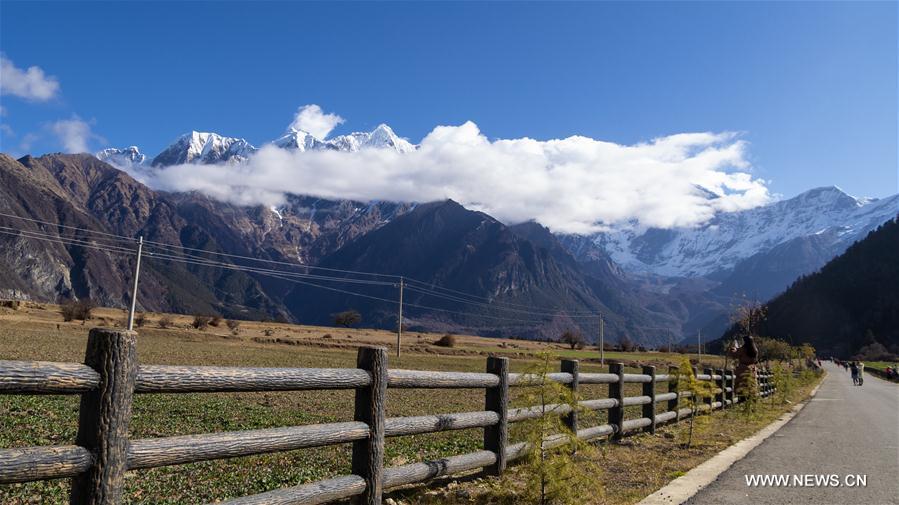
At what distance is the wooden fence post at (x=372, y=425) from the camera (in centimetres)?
569

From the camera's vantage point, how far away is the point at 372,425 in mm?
5730

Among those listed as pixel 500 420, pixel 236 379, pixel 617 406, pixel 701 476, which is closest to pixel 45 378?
pixel 236 379

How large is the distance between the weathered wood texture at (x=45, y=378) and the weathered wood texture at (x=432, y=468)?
9.93ft

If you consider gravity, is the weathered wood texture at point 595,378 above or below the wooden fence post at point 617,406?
above

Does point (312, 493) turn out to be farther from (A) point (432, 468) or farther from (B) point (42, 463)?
(B) point (42, 463)

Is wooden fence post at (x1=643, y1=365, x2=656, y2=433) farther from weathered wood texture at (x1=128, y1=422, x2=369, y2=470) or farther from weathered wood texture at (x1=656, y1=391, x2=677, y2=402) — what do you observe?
weathered wood texture at (x1=128, y1=422, x2=369, y2=470)

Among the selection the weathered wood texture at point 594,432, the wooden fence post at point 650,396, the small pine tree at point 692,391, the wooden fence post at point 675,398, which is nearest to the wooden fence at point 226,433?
the weathered wood texture at point 594,432

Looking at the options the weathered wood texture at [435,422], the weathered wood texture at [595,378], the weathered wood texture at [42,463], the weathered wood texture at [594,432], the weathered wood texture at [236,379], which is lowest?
the weathered wood texture at [594,432]

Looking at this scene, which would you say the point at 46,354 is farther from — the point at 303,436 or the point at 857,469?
the point at 857,469

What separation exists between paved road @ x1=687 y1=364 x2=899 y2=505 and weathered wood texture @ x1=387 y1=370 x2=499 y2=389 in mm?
2622

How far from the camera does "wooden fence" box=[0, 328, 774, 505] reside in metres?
3.60

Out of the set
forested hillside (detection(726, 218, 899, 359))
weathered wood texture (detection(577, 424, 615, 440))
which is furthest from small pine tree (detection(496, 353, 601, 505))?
forested hillside (detection(726, 218, 899, 359))

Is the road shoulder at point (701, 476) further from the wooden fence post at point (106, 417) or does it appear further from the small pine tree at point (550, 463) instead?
the wooden fence post at point (106, 417)

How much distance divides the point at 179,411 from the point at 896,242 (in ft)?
775
